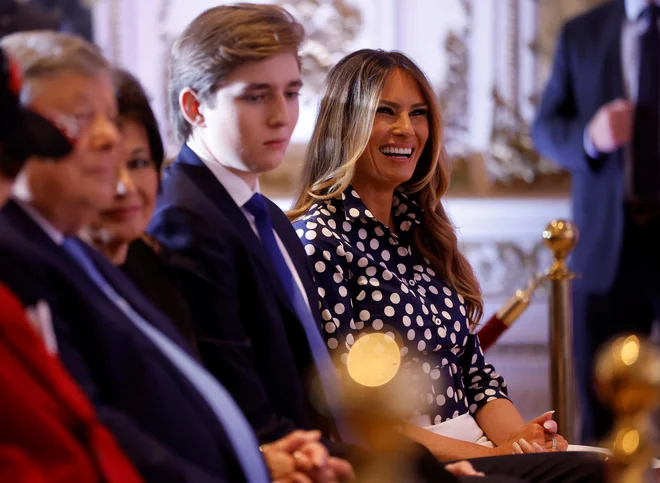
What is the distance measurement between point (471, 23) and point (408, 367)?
4.69 meters

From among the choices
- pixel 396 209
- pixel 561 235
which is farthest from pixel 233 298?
pixel 561 235

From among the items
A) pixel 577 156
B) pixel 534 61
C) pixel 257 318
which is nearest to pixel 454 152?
pixel 534 61

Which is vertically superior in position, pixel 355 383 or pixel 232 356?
pixel 355 383

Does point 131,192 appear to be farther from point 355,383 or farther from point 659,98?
point 659,98

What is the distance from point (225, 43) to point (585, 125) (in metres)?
2.27

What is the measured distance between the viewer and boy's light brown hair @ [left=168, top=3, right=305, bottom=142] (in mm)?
2139

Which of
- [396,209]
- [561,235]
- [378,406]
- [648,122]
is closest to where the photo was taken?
[378,406]

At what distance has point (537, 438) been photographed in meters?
2.69

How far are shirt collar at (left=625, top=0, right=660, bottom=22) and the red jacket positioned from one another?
10.4ft

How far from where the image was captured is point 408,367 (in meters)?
2.73

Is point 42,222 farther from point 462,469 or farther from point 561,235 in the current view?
point 561,235

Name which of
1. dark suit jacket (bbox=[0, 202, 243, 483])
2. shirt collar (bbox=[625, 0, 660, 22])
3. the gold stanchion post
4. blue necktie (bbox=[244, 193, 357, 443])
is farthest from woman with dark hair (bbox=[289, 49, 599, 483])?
shirt collar (bbox=[625, 0, 660, 22])

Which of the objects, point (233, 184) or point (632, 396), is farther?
point (233, 184)

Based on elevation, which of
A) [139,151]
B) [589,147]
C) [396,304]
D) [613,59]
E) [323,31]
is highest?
[323,31]
